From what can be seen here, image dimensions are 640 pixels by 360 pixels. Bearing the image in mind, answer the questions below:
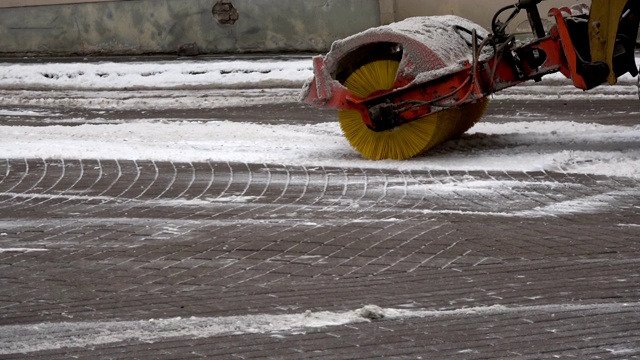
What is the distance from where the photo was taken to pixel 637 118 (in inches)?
437

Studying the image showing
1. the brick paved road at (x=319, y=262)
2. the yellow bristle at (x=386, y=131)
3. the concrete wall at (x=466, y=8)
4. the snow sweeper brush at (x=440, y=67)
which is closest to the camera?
the brick paved road at (x=319, y=262)

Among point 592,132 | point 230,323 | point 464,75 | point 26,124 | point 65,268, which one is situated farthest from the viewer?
point 26,124

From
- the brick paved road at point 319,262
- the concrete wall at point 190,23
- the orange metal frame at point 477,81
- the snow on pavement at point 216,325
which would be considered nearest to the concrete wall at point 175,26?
the concrete wall at point 190,23

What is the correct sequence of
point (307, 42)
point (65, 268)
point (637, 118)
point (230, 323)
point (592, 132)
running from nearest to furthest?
1. point (230, 323)
2. point (65, 268)
3. point (592, 132)
4. point (637, 118)
5. point (307, 42)

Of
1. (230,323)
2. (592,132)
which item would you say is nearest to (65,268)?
(230,323)

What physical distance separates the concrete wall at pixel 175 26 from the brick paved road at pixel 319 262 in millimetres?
9305

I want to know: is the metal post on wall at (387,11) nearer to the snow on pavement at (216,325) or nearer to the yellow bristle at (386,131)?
the yellow bristle at (386,131)

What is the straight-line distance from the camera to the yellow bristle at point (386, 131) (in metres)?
9.25

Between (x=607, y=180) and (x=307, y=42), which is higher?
(x=307, y=42)

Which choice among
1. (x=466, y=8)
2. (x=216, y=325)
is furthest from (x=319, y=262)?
(x=466, y=8)

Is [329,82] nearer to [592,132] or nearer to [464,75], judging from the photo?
[464,75]

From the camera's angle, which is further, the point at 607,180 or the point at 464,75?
the point at 464,75

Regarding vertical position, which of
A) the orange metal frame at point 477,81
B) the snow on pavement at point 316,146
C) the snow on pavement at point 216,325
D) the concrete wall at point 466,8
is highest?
the concrete wall at point 466,8

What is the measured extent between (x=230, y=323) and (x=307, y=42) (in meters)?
13.4
